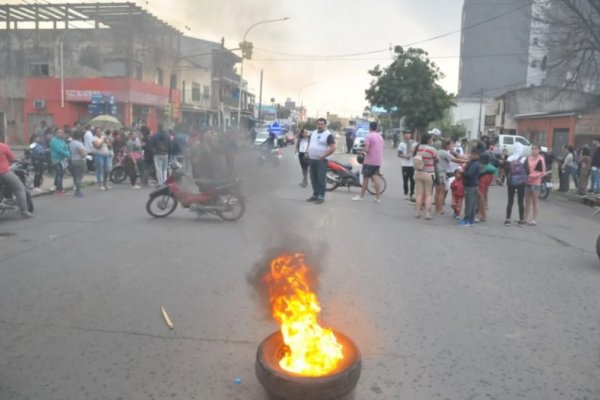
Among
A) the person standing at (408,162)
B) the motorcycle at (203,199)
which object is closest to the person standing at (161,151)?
the motorcycle at (203,199)

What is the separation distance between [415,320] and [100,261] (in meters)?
4.05

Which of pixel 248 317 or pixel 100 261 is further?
pixel 100 261

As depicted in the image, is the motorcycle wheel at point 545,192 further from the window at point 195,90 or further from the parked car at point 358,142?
the parked car at point 358,142

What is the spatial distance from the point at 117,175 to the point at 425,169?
32.6ft

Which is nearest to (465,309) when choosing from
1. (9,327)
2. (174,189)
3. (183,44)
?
(9,327)

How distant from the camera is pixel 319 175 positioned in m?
11.7

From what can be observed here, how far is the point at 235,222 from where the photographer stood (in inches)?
370

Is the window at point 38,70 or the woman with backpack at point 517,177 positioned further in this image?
the window at point 38,70

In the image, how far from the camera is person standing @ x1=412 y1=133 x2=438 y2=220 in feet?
32.5

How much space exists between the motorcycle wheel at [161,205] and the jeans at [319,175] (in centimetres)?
327

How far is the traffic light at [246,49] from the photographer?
234 inches

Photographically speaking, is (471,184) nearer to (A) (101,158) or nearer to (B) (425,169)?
(B) (425,169)

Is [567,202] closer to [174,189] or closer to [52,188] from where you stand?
[174,189]

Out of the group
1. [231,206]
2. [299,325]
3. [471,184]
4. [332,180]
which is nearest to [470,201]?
[471,184]
